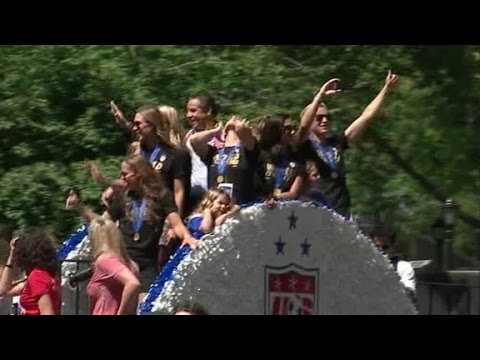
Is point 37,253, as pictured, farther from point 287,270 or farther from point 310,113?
point 310,113

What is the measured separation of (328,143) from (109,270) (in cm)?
177

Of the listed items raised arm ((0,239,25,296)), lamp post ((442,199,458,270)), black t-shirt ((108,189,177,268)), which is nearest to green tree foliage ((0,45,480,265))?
lamp post ((442,199,458,270))

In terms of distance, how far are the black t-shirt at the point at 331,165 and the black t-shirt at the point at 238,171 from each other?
0.39m

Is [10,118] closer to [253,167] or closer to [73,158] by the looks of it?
[73,158]

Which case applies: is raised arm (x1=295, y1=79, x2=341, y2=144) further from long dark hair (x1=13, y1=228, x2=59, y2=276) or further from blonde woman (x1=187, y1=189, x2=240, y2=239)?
long dark hair (x1=13, y1=228, x2=59, y2=276)

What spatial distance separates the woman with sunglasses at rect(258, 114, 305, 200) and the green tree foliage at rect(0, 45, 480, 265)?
2616mm

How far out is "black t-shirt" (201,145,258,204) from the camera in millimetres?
8617

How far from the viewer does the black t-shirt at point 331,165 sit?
887cm

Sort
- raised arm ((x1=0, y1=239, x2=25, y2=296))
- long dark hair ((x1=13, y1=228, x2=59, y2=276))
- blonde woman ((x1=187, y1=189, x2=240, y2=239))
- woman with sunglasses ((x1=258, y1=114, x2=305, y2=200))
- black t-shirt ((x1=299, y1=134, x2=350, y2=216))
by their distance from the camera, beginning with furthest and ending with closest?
1. raised arm ((x1=0, y1=239, x2=25, y2=296))
2. black t-shirt ((x1=299, y1=134, x2=350, y2=216))
3. woman with sunglasses ((x1=258, y1=114, x2=305, y2=200))
4. long dark hair ((x1=13, y1=228, x2=59, y2=276))
5. blonde woman ((x1=187, y1=189, x2=240, y2=239))

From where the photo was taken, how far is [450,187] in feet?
42.2

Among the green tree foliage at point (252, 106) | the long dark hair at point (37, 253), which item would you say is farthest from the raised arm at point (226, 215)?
the green tree foliage at point (252, 106)

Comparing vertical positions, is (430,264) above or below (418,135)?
below
